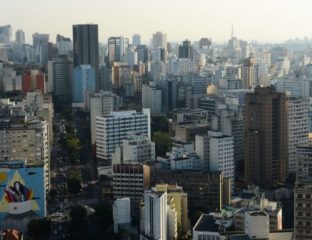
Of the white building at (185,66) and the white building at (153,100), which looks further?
the white building at (185,66)

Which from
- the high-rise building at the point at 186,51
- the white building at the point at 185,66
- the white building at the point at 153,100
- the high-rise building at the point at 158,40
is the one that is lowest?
the white building at the point at 153,100

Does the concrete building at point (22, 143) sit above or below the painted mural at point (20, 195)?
above

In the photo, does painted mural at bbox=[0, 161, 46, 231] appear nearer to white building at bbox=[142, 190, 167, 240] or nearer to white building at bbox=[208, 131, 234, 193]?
white building at bbox=[142, 190, 167, 240]

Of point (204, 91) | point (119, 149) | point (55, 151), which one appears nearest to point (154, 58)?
point (204, 91)

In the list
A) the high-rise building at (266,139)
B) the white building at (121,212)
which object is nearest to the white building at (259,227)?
the white building at (121,212)

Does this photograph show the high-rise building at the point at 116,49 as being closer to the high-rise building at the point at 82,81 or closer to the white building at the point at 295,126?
the high-rise building at the point at 82,81

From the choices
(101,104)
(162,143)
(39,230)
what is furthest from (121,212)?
(101,104)
